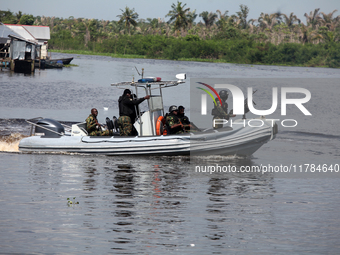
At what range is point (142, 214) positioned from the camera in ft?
29.2

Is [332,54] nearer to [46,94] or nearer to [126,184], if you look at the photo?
A: [46,94]

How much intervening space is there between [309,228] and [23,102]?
25.5 metres

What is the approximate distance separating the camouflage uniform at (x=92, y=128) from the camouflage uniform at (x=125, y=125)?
53 cm

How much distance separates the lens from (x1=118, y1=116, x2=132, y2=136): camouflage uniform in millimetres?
14273

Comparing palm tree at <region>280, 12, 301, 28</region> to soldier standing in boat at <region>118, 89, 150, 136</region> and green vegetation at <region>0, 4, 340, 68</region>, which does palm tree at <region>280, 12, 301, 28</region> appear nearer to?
green vegetation at <region>0, 4, 340, 68</region>

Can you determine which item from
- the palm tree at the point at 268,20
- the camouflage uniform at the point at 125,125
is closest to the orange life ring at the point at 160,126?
the camouflage uniform at the point at 125,125

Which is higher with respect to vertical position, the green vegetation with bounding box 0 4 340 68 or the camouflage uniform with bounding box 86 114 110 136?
the green vegetation with bounding box 0 4 340 68

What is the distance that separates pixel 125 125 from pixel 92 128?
1068 millimetres

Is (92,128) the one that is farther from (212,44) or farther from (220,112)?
(212,44)

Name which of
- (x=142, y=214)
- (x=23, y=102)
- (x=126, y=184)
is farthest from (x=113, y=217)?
(x=23, y=102)

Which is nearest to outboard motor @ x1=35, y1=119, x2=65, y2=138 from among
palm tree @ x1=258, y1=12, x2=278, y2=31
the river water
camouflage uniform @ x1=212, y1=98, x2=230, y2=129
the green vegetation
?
the river water

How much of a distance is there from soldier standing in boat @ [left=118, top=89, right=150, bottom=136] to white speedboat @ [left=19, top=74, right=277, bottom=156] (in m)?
0.20

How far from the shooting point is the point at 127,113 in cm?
1420

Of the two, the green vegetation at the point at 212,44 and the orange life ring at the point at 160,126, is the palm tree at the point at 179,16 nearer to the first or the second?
the green vegetation at the point at 212,44
